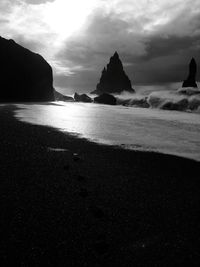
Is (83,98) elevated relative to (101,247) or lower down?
lower down

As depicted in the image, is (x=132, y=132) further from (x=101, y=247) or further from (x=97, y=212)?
(x=101, y=247)

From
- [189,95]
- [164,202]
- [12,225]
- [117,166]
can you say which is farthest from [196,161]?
[189,95]

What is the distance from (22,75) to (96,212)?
102627 mm

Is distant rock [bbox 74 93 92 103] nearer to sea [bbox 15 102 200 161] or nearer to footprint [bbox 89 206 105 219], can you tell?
sea [bbox 15 102 200 161]

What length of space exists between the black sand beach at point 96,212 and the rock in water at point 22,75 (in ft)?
278

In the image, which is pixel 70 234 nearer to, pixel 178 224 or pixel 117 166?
pixel 178 224

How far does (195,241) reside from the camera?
4.30 m

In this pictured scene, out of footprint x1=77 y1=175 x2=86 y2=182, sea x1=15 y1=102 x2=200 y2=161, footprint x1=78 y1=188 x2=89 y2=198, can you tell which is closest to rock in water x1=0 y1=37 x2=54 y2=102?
sea x1=15 y1=102 x2=200 y2=161

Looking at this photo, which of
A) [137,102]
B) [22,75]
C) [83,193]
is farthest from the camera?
[137,102]

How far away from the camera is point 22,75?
101m

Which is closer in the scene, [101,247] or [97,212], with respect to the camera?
[101,247]

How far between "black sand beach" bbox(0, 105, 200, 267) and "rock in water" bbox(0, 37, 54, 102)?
→ 278 feet

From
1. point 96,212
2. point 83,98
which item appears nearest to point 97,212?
point 96,212

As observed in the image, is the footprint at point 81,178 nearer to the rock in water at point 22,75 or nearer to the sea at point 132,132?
the sea at point 132,132
